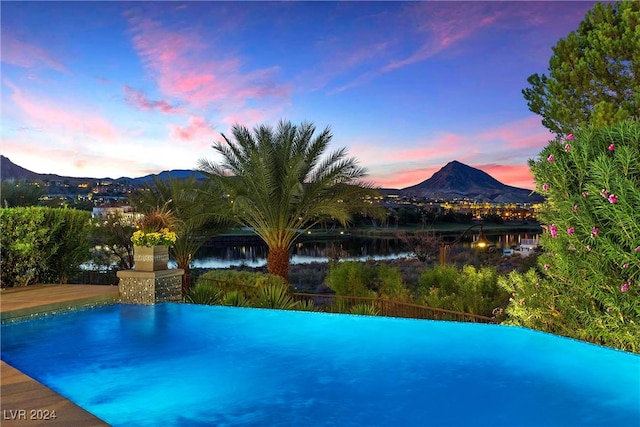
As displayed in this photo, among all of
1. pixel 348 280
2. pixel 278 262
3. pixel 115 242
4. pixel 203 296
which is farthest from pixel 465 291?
pixel 115 242

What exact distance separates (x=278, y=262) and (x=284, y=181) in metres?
2.54

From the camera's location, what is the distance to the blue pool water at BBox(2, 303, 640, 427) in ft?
17.1

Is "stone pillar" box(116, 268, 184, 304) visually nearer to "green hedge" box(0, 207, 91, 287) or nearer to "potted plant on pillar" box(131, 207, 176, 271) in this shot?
"potted plant on pillar" box(131, 207, 176, 271)

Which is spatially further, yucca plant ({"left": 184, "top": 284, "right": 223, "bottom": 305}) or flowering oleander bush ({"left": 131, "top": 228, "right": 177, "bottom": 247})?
yucca plant ({"left": 184, "top": 284, "right": 223, "bottom": 305})

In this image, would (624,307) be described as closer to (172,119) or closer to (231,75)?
(231,75)

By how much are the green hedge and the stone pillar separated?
7.81ft

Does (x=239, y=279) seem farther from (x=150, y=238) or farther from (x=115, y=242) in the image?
(x=115, y=242)

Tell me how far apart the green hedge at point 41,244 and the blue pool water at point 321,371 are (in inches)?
109

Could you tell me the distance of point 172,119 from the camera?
2303 cm

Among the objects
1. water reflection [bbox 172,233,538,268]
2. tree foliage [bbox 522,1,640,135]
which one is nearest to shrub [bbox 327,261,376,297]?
tree foliage [bbox 522,1,640,135]

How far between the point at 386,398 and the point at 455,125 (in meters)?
22.6

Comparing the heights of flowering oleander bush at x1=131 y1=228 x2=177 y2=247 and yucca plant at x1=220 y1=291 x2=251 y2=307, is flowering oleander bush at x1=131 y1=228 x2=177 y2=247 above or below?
above

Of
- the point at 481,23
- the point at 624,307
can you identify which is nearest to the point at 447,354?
the point at 624,307

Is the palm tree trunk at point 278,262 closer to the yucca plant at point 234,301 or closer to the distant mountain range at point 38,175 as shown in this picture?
the yucca plant at point 234,301
